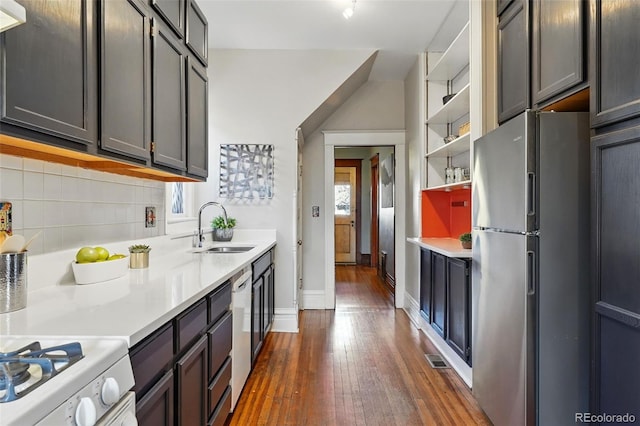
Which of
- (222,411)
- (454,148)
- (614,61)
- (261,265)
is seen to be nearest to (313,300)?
(261,265)

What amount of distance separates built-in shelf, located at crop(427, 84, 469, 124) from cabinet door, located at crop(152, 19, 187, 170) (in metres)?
2.00

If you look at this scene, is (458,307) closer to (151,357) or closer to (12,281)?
(151,357)

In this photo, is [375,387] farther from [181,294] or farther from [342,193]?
[342,193]

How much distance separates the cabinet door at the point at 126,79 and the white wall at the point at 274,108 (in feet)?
6.39

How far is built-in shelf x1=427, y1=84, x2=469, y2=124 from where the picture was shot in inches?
110

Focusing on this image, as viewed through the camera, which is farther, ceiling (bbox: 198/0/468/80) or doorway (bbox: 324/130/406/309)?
doorway (bbox: 324/130/406/309)

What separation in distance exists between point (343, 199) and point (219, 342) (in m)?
6.35

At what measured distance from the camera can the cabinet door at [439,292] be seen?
9.20ft

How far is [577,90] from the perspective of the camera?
5.26 feet

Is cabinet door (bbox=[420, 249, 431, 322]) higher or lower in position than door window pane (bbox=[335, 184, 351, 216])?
lower

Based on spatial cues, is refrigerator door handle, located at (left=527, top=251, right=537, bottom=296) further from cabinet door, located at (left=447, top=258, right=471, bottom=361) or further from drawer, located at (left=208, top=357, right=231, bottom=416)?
drawer, located at (left=208, top=357, right=231, bottom=416)

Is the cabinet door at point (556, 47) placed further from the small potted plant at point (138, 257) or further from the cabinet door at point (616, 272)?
the small potted plant at point (138, 257)

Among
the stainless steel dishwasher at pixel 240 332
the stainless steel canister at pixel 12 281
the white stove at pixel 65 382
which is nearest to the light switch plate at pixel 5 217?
the stainless steel canister at pixel 12 281

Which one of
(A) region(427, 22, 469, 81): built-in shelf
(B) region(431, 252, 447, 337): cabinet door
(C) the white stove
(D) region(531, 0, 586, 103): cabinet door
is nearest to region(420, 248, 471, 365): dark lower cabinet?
(B) region(431, 252, 447, 337): cabinet door
